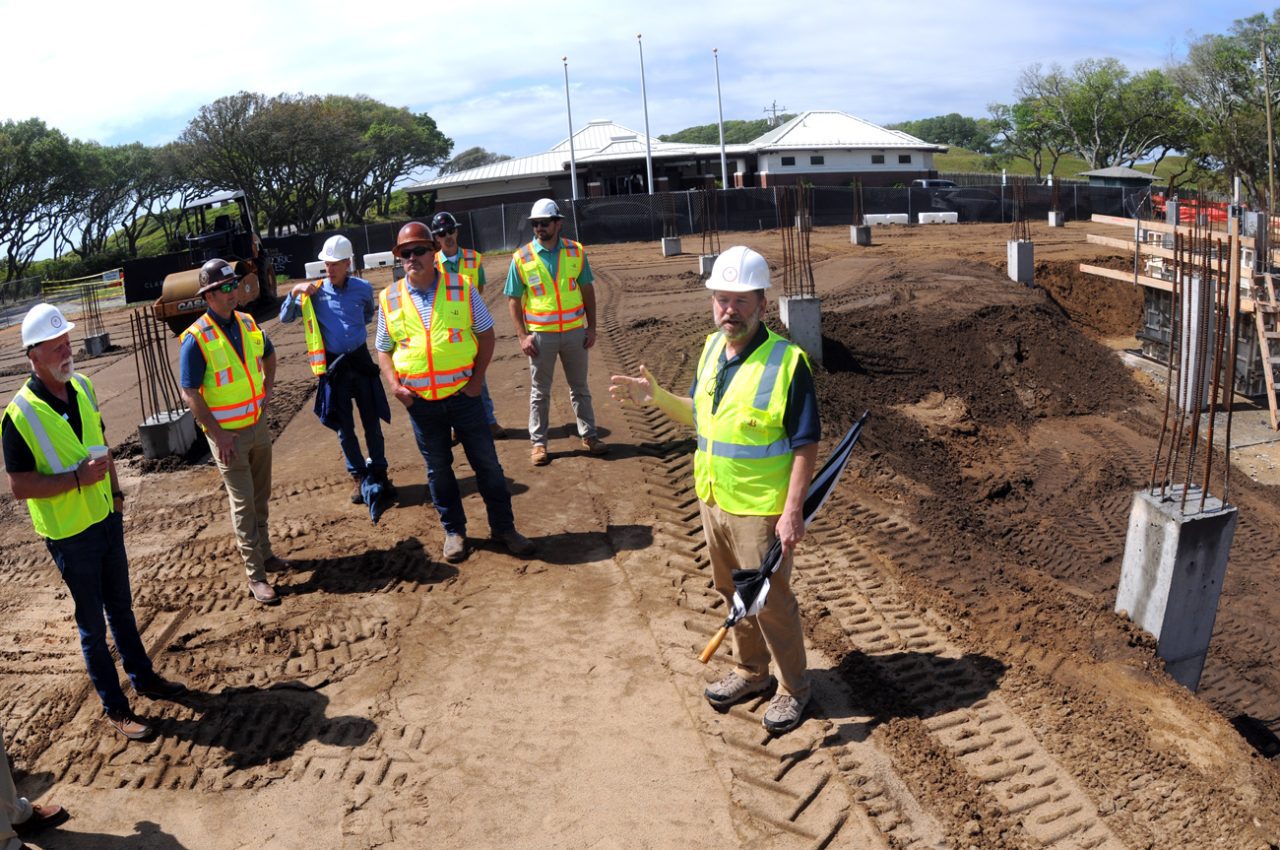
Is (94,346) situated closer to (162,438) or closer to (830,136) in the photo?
(162,438)

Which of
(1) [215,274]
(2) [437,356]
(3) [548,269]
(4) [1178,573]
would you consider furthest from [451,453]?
(4) [1178,573]

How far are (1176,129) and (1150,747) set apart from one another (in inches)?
2455

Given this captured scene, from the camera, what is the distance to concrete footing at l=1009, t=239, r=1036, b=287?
60.0 feet

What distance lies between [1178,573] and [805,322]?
682 centimetres

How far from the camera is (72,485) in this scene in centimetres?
434

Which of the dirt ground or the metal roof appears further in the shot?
the metal roof

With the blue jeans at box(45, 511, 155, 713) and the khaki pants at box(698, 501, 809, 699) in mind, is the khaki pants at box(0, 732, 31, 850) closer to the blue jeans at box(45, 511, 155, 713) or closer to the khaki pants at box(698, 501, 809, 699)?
the blue jeans at box(45, 511, 155, 713)

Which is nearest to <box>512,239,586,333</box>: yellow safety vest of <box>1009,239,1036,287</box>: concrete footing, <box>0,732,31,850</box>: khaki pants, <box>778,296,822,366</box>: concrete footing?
<box>0,732,31,850</box>: khaki pants

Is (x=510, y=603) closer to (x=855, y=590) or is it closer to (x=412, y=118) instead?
(x=855, y=590)

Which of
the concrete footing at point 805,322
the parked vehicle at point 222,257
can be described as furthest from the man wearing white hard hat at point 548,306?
the parked vehicle at point 222,257

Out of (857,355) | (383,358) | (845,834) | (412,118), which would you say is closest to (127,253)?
(412,118)

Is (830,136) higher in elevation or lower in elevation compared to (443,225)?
higher

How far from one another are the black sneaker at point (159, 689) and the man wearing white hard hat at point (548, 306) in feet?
11.2

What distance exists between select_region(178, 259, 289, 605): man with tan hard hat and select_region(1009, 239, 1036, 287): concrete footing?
15.6m
